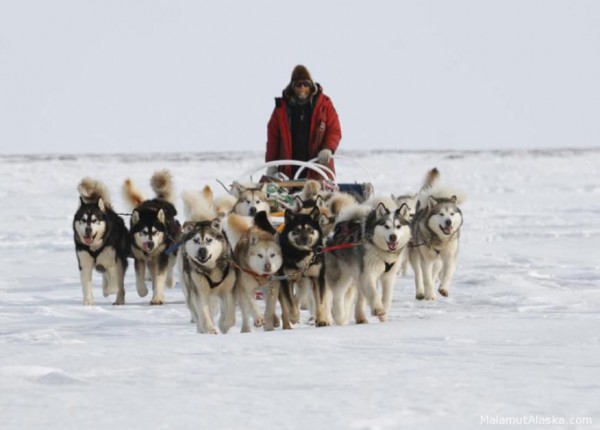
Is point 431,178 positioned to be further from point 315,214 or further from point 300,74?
point 315,214

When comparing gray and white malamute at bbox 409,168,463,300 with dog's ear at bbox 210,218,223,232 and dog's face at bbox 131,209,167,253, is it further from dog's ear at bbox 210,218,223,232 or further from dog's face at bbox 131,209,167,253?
dog's ear at bbox 210,218,223,232

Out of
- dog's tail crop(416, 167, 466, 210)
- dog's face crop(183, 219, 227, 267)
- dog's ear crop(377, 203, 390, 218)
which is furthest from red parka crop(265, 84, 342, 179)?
dog's face crop(183, 219, 227, 267)

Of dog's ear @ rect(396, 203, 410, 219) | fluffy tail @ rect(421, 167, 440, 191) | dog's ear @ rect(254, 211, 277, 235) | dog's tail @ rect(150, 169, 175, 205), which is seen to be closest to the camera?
dog's ear @ rect(254, 211, 277, 235)

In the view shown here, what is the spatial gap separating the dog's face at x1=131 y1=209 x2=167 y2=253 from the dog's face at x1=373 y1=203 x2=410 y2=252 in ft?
6.04

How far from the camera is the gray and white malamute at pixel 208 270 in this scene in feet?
18.8

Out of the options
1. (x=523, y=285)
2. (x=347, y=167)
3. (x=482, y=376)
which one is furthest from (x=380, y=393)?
(x=347, y=167)

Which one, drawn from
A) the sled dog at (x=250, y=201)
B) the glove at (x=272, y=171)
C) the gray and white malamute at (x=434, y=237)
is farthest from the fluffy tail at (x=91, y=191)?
the gray and white malamute at (x=434, y=237)

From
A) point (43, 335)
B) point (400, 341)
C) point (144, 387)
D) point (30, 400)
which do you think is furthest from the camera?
point (43, 335)

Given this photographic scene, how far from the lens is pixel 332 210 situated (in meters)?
A: 6.80

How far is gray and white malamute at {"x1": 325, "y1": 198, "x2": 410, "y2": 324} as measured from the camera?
6.02 m

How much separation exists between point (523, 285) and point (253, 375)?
489cm

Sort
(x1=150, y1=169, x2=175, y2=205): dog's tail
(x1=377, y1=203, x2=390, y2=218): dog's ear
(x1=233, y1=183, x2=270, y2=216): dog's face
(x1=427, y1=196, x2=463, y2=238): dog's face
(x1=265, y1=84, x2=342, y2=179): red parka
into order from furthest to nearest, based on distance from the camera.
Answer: (x1=265, y1=84, x2=342, y2=179): red parka → (x1=150, y1=169, x2=175, y2=205): dog's tail → (x1=427, y1=196, x2=463, y2=238): dog's face → (x1=233, y1=183, x2=270, y2=216): dog's face → (x1=377, y1=203, x2=390, y2=218): dog's ear

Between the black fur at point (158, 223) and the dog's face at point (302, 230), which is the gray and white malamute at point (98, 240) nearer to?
the black fur at point (158, 223)

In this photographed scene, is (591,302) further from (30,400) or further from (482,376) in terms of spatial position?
(30,400)
